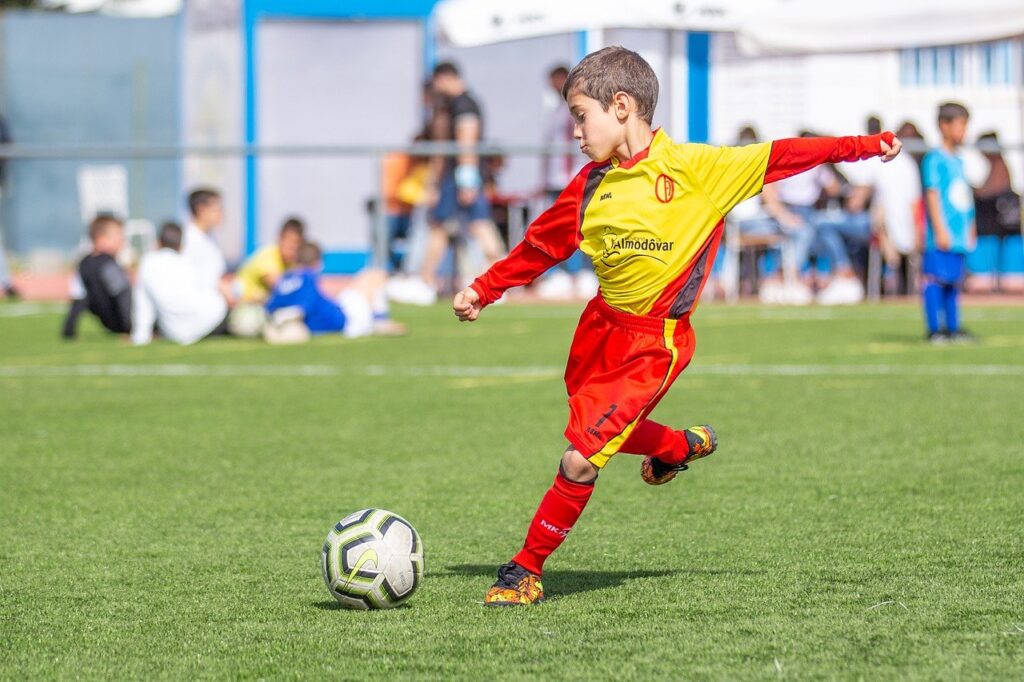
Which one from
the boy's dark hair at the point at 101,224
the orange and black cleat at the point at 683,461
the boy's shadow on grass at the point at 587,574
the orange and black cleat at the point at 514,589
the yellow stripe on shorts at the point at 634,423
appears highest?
the boy's dark hair at the point at 101,224

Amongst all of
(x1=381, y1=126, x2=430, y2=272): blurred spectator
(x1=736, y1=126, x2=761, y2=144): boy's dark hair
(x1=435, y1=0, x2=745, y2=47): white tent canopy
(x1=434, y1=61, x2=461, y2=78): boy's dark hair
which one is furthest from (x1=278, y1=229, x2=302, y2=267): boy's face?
(x1=736, y1=126, x2=761, y2=144): boy's dark hair

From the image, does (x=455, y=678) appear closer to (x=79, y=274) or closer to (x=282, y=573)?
(x=282, y=573)

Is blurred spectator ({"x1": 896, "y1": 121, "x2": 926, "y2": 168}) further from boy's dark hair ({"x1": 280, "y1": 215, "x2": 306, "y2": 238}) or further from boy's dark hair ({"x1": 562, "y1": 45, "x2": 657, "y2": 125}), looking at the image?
boy's dark hair ({"x1": 562, "y1": 45, "x2": 657, "y2": 125})

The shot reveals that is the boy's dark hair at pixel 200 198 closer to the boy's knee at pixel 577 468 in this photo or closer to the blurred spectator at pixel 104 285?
the blurred spectator at pixel 104 285

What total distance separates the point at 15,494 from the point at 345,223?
16144 millimetres

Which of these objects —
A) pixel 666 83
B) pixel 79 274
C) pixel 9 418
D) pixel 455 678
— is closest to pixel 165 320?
pixel 79 274

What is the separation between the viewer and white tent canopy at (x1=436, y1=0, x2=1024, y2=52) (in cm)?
1725

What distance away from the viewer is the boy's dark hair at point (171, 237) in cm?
1417

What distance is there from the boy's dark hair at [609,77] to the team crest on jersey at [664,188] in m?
0.21

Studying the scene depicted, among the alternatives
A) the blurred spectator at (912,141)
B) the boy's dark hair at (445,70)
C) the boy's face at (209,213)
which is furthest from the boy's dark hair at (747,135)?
the boy's face at (209,213)

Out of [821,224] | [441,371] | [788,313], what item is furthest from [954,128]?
[821,224]

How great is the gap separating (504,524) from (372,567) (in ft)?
4.62

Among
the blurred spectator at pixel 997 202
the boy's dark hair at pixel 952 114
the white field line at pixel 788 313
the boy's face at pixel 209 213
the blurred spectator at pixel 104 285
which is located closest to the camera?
the boy's dark hair at pixel 952 114

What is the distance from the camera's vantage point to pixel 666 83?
1877 cm
